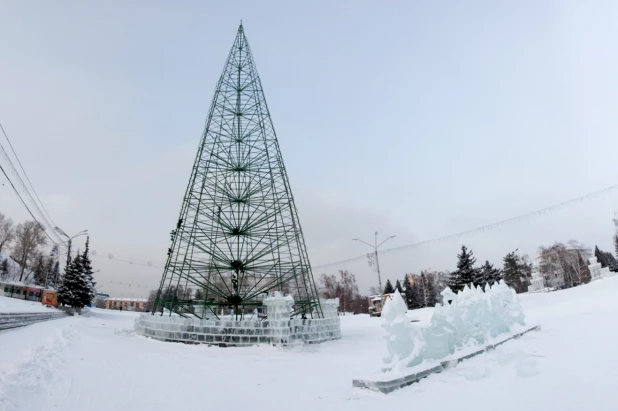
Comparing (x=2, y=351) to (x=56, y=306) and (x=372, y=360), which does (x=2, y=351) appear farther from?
(x=56, y=306)

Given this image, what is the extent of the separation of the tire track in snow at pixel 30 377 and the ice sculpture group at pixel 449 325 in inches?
226

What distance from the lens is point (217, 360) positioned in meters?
9.65

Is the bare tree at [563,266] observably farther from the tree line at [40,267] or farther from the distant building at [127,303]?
the distant building at [127,303]

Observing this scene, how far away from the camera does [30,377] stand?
5852mm

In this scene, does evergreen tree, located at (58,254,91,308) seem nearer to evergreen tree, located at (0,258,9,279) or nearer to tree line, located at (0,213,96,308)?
tree line, located at (0,213,96,308)

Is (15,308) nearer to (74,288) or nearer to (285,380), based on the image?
(74,288)

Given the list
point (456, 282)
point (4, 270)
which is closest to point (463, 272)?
point (456, 282)

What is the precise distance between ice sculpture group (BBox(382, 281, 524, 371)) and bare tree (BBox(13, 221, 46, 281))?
6725 cm

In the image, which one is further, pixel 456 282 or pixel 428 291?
pixel 428 291

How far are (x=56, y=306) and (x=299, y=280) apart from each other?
36.4 meters

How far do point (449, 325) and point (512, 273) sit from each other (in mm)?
58549

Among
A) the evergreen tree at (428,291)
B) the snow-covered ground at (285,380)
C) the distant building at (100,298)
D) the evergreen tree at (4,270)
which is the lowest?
the snow-covered ground at (285,380)

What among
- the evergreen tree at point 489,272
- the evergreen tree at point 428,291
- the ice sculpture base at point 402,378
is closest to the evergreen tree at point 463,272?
the evergreen tree at point 489,272

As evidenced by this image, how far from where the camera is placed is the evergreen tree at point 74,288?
37.6 metres
